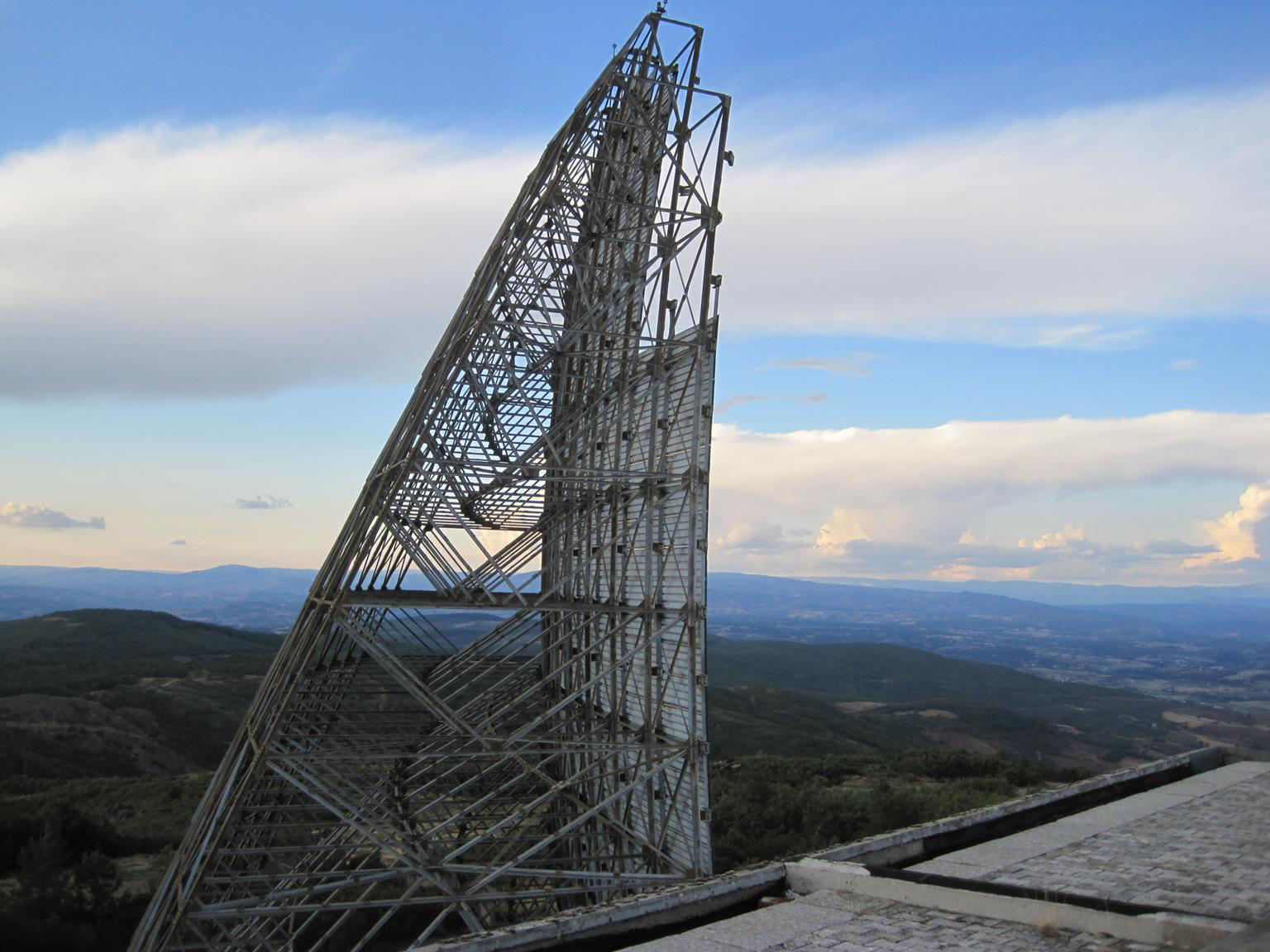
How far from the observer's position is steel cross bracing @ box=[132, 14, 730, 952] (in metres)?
15.9

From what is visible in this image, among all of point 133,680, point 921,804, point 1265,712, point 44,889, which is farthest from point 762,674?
point 44,889

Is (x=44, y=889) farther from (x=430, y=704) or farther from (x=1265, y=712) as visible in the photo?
(x=1265, y=712)

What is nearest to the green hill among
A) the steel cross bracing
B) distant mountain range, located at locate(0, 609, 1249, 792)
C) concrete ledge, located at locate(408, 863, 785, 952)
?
distant mountain range, located at locate(0, 609, 1249, 792)

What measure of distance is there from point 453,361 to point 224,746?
37.7 metres

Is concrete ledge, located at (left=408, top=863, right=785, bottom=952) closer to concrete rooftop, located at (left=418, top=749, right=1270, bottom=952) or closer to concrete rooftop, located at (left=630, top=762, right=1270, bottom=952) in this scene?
concrete rooftop, located at (left=418, top=749, right=1270, bottom=952)

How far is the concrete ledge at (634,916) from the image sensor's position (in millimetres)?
8852

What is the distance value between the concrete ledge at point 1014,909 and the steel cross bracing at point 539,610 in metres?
4.78

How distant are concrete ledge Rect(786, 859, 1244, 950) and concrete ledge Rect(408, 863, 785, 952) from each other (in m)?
0.53

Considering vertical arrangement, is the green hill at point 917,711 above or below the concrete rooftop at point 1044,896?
below

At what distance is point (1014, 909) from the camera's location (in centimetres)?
962

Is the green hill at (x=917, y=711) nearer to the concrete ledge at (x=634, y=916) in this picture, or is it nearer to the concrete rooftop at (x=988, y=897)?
the concrete rooftop at (x=988, y=897)

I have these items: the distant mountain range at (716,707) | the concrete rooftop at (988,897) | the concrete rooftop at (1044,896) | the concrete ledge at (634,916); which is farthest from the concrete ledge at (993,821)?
the distant mountain range at (716,707)

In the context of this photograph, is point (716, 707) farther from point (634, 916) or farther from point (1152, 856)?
point (634, 916)

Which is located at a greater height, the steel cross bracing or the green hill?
the steel cross bracing
